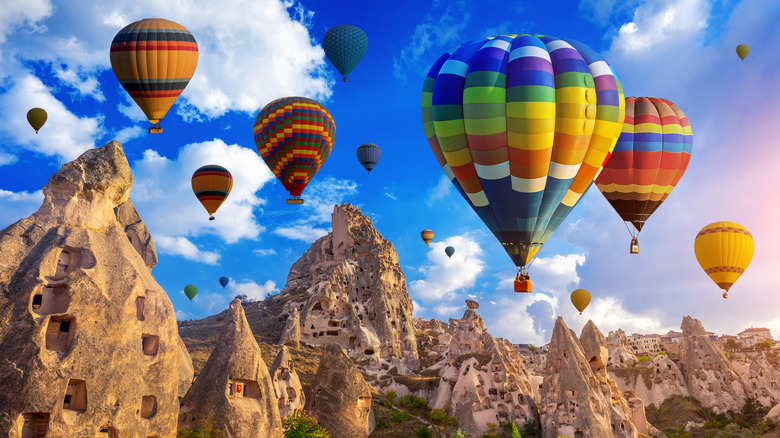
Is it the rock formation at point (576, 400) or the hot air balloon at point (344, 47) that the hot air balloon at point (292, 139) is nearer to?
the hot air balloon at point (344, 47)

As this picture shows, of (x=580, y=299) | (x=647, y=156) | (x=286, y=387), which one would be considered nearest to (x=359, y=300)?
(x=580, y=299)

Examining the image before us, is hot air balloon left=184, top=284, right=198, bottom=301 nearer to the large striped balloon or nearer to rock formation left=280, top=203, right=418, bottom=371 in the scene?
rock formation left=280, top=203, right=418, bottom=371

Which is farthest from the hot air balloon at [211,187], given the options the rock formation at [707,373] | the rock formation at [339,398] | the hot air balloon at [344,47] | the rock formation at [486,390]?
the rock formation at [707,373]

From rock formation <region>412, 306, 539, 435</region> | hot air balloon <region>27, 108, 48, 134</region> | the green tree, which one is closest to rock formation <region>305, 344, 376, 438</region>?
the green tree

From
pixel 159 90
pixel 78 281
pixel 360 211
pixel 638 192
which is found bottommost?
pixel 78 281

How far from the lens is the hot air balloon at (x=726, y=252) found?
38.0 meters

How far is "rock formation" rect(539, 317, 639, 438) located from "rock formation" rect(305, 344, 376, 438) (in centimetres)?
1174

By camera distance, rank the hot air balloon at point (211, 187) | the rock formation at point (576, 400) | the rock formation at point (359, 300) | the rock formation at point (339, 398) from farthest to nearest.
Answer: the rock formation at point (359, 300) < the hot air balloon at point (211, 187) < the rock formation at point (576, 400) < the rock formation at point (339, 398)

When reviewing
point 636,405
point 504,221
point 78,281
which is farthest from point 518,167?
point 636,405

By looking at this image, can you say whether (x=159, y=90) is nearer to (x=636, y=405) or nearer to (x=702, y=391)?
(x=636, y=405)

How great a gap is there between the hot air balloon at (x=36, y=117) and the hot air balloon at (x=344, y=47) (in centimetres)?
1859

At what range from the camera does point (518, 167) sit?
81.5ft

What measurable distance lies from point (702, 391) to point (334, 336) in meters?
31.1

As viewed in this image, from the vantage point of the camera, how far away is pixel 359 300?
213 ft
